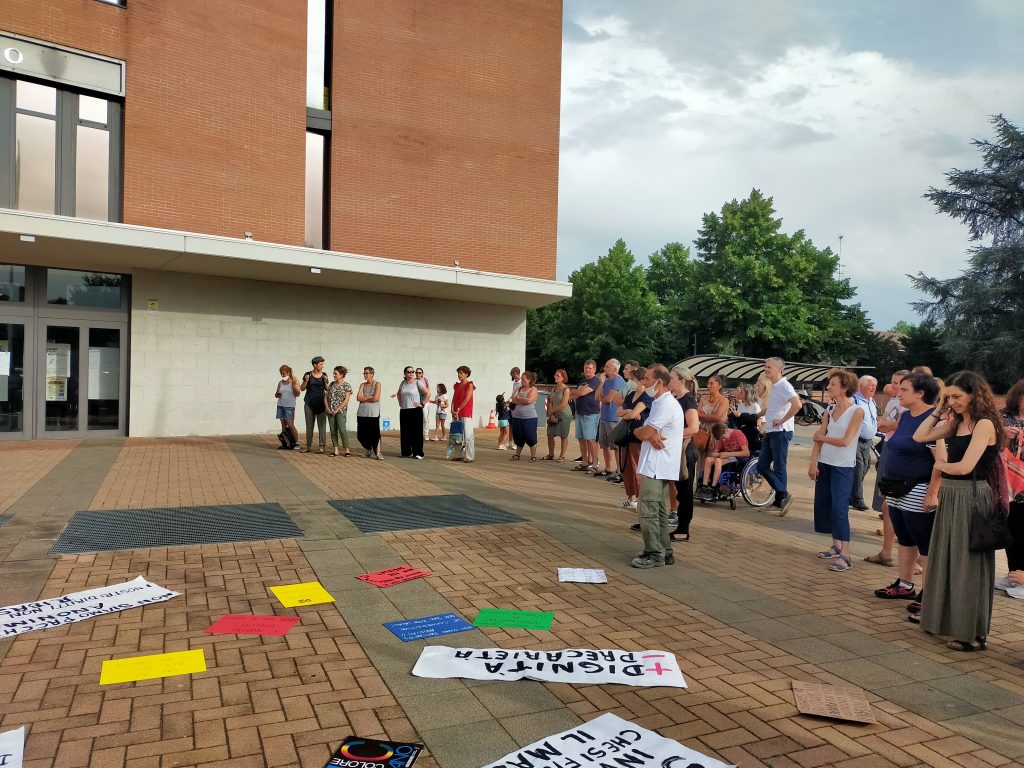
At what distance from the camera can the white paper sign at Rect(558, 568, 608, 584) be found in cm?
630

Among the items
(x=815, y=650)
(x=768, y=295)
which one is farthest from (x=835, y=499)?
(x=768, y=295)

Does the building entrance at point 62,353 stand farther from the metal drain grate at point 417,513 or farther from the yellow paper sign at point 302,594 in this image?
the yellow paper sign at point 302,594

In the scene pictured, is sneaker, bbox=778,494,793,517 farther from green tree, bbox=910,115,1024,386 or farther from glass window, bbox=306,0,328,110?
green tree, bbox=910,115,1024,386

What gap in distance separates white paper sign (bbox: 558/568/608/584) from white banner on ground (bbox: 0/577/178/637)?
3034mm

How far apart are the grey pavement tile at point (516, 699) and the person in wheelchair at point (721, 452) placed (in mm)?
6554

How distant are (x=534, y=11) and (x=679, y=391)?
18089mm

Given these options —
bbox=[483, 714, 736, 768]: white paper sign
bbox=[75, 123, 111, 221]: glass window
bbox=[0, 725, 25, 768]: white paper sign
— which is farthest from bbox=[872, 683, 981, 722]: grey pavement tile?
bbox=[75, 123, 111, 221]: glass window

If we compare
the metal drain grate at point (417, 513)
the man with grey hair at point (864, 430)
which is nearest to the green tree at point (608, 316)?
Result: the man with grey hair at point (864, 430)

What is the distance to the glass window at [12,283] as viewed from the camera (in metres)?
16.2

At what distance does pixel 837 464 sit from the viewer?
7.02 metres

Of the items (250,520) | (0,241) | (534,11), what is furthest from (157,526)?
(534,11)

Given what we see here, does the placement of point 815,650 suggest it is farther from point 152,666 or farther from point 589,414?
point 589,414

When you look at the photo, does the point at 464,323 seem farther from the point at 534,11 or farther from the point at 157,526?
the point at 157,526

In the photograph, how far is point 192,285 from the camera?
18141 mm
